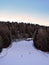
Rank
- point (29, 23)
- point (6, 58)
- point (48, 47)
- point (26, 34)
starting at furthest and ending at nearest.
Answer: point (29, 23), point (26, 34), point (48, 47), point (6, 58)

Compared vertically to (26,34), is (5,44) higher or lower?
higher

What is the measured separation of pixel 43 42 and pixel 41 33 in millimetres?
1470

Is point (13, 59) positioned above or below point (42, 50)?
above

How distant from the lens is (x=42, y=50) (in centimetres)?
1917

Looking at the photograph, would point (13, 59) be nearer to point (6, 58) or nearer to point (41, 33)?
point (6, 58)

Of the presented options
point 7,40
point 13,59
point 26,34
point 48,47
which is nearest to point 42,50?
point 48,47

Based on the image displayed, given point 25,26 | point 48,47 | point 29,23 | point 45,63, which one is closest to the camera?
point 45,63

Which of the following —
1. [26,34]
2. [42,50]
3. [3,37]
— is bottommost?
[26,34]

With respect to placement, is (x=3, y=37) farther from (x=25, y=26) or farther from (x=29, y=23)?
(x=29, y=23)

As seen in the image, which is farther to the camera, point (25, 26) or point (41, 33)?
point (25, 26)

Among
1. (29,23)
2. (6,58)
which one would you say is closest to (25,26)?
(29,23)

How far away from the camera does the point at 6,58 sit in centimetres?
1416

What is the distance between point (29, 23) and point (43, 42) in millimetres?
19160

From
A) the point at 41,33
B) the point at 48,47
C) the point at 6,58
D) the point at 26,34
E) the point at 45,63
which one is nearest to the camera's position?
the point at 45,63
